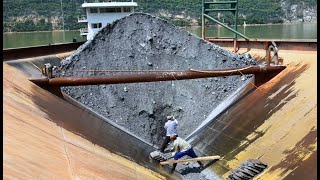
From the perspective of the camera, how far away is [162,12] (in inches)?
4040

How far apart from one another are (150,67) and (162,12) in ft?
298

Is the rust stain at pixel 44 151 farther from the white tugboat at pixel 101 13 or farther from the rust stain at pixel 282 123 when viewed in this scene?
the white tugboat at pixel 101 13

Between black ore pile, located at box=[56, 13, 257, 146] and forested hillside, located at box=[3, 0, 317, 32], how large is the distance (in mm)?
65057

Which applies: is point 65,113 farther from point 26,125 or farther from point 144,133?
point 144,133

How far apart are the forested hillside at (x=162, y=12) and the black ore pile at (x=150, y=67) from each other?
65.1m

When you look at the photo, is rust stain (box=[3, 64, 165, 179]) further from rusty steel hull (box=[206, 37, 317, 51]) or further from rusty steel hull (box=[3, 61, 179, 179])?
rusty steel hull (box=[206, 37, 317, 51])

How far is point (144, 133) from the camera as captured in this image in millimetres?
12219

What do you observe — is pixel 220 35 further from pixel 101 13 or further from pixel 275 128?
pixel 275 128

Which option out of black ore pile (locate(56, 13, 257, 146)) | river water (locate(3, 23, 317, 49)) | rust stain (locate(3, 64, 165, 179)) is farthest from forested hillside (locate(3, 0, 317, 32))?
rust stain (locate(3, 64, 165, 179))

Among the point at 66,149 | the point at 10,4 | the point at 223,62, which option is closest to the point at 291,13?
the point at 10,4

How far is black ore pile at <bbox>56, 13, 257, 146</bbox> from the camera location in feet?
40.3

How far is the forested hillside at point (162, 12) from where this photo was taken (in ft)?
286

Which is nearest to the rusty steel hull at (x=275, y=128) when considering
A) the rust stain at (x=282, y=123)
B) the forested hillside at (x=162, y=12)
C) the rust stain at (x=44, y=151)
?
the rust stain at (x=282, y=123)

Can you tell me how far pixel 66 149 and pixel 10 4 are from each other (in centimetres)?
10260
